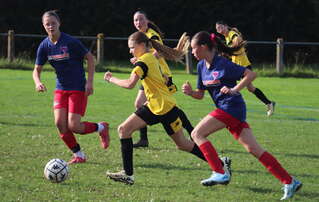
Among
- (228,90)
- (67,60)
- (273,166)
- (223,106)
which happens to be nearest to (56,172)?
(67,60)

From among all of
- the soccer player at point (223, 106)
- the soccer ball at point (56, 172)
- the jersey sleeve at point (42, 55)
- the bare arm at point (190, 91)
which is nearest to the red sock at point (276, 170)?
the soccer player at point (223, 106)

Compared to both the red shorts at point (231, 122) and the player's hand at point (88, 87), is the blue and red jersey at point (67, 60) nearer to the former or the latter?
the player's hand at point (88, 87)

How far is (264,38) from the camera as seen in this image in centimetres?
3584

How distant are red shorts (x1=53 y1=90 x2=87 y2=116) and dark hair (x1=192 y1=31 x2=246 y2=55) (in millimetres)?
1910

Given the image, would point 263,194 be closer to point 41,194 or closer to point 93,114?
point 41,194

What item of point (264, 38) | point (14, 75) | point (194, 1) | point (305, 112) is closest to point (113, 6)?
point (194, 1)

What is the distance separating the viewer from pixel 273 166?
6.33 meters

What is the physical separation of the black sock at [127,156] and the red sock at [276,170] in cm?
138

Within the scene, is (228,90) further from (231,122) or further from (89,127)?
(89,127)

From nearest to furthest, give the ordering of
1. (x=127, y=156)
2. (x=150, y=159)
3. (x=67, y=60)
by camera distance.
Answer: (x=127, y=156), (x=67, y=60), (x=150, y=159)

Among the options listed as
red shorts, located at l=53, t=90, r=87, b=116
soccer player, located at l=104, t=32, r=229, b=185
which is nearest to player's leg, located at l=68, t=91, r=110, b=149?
red shorts, located at l=53, t=90, r=87, b=116

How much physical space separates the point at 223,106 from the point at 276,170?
82cm

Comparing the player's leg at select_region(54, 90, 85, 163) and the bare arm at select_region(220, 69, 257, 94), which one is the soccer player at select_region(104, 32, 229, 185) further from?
the player's leg at select_region(54, 90, 85, 163)

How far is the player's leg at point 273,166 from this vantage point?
6252mm
